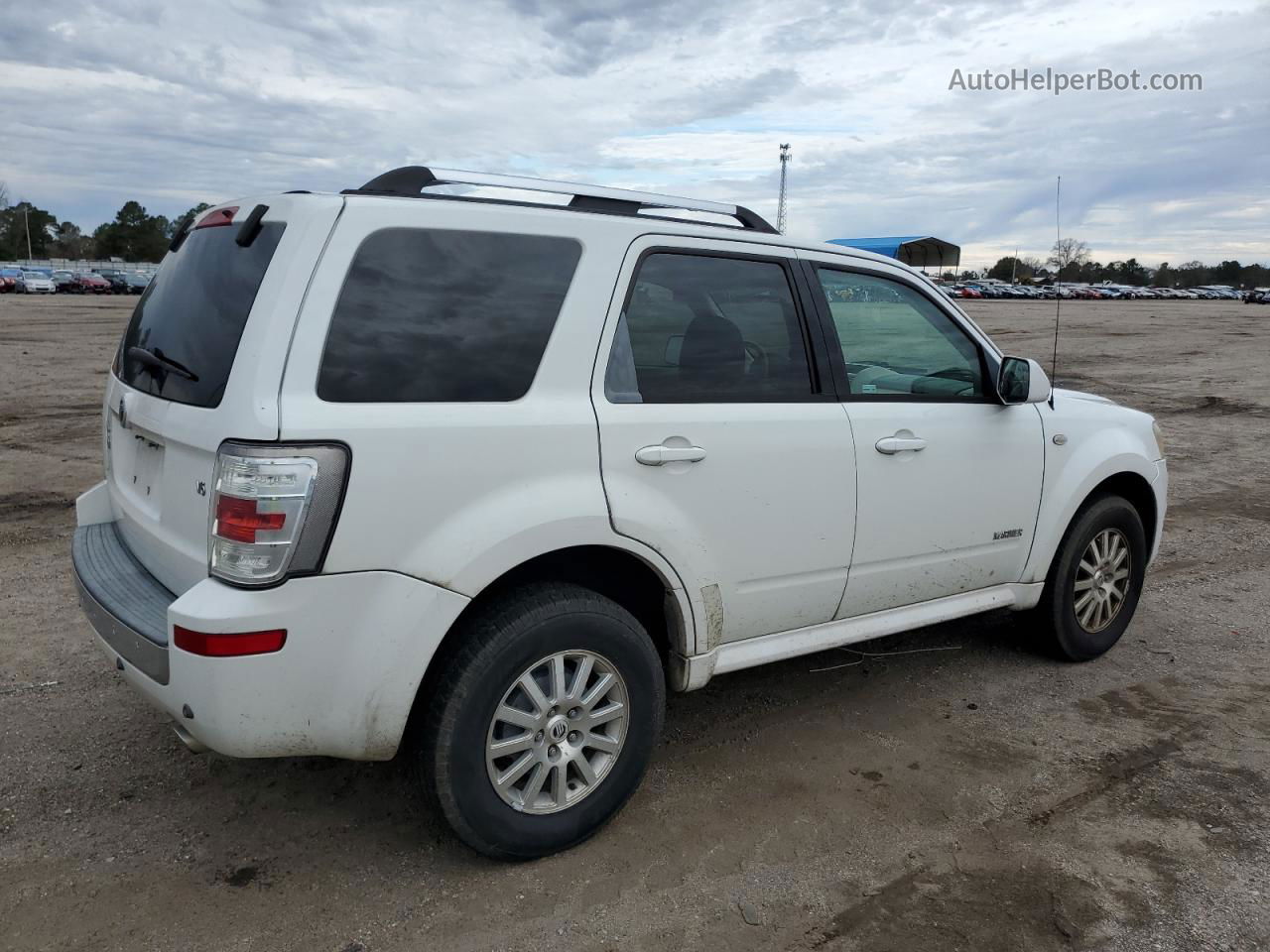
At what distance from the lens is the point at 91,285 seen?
5866cm

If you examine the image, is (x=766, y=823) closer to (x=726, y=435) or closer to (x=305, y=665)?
(x=726, y=435)

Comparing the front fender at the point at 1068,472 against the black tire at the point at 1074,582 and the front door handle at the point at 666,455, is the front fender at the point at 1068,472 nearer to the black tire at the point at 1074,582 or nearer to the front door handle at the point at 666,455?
the black tire at the point at 1074,582

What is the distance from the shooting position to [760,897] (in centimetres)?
295

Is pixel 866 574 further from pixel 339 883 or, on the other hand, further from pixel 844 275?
pixel 339 883

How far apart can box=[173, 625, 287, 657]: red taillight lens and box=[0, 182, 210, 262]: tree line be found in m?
114

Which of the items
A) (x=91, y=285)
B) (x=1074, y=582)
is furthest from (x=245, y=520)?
(x=91, y=285)

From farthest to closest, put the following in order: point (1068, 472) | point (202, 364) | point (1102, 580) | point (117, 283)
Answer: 1. point (117, 283)
2. point (1102, 580)
3. point (1068, 472)
4. point (202, 364)

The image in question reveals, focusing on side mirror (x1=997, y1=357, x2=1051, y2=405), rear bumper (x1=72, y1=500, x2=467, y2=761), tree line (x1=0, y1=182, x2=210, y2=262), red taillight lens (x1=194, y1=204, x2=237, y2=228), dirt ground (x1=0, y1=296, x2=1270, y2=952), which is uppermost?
tree line (x1=0, y1=182, x2=210, y2=262)

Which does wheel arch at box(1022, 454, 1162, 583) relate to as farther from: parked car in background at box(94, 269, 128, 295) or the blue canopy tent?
parked car in background at box(94, 269, 128, 295)

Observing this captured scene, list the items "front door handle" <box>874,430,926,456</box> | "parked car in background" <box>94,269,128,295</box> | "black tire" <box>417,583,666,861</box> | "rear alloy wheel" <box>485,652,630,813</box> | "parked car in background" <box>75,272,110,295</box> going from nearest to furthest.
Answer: "black tire" <box>417,583,666,861</box> < "rear alloy wheel" <box>485,652,630,813</box> < "front door handle" <box>874,430,926,456</box> < "parked car in background" <box>75,272,110,295</box> < "parked car in background" <box>94,269,128,295</box>

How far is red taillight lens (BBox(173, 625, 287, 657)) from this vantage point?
8.20ft

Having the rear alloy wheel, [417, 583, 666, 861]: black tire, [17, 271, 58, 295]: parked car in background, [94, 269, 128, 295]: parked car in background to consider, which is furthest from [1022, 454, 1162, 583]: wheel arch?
[94, 269, 128, 295]: parked car in background

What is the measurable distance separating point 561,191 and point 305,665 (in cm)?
166

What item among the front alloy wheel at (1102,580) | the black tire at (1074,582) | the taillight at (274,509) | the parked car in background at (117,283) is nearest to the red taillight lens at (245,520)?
the taillight at (274,509)
